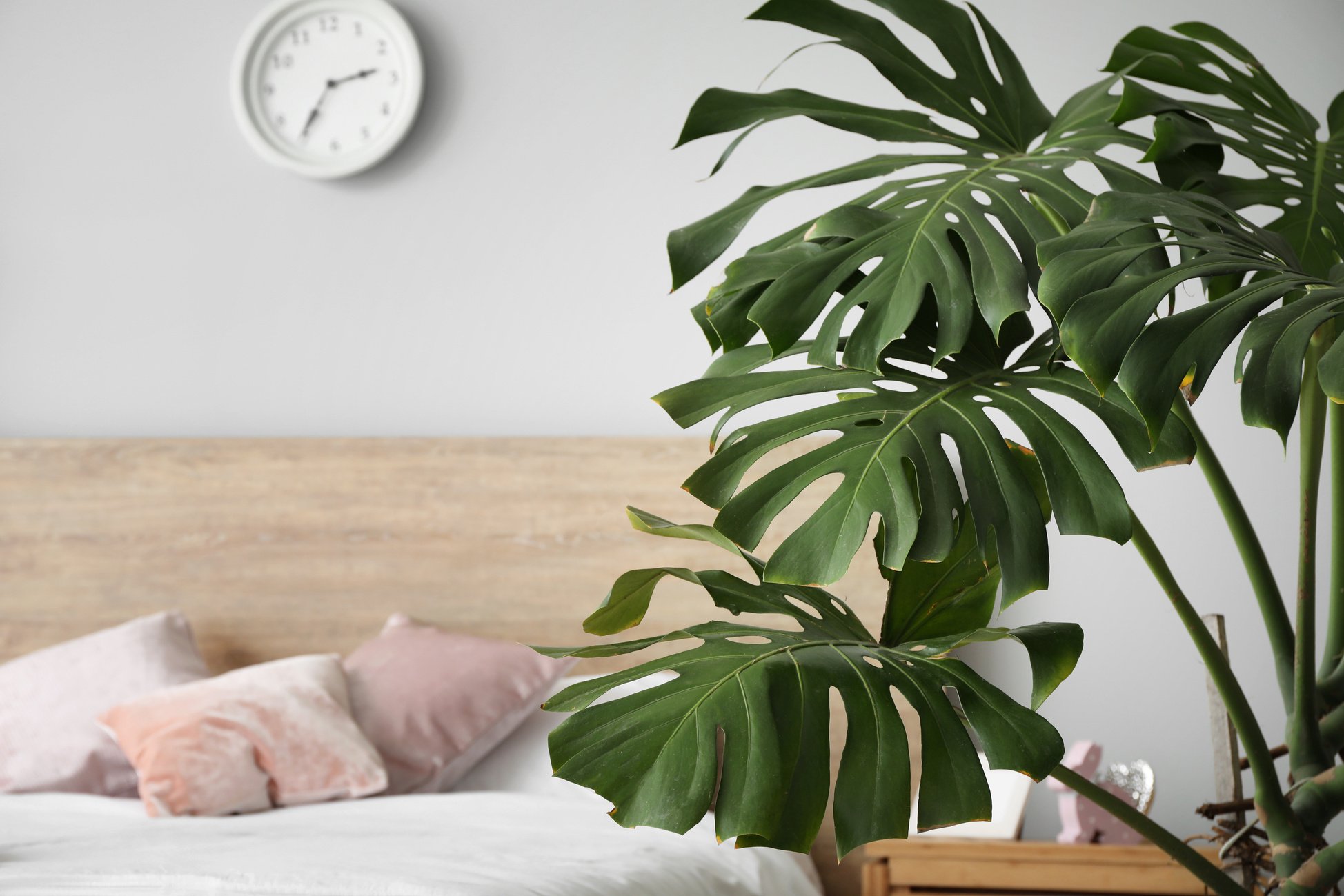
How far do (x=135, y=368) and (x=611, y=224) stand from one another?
1262 millimetres

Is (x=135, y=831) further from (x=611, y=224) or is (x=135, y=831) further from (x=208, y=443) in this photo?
(x=611, y=224)

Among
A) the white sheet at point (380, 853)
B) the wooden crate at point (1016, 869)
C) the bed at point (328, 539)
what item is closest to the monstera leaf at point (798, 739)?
the white sheet at point (380, 853)

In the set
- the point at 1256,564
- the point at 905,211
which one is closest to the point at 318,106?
the point at 905,211

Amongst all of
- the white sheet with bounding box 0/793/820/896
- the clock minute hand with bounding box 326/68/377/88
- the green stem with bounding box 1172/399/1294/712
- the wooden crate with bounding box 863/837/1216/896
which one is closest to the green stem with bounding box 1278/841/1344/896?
the green stem with bounding box 1172/399/1294/712

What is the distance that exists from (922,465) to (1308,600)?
409 mm

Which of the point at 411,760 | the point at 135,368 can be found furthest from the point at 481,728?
the point at 135,368

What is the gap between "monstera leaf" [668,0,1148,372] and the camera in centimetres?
82

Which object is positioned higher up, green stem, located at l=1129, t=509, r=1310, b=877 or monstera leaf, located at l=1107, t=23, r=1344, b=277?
monstera leaf, located at l=1107, t=23, r=1344, b=277

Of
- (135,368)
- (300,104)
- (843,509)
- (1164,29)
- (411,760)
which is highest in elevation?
(1164,29)

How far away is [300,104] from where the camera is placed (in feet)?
9.25

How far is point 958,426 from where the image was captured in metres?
0.82

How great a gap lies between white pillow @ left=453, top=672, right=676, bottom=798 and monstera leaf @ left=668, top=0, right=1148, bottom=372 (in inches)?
54.0

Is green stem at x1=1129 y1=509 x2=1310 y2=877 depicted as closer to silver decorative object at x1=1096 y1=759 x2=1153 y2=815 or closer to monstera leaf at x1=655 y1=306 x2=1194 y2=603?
monstera leaf at x1=655 y1=306 x2=1194 y2=603

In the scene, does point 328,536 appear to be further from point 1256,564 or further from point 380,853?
point 1256,564
